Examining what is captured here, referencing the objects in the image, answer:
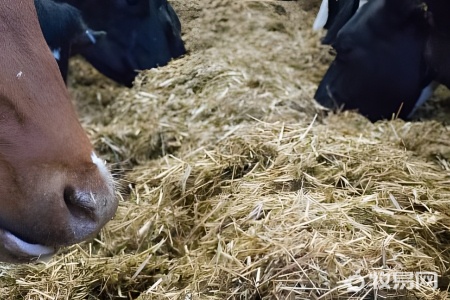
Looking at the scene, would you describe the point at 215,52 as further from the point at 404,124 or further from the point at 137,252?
the point at 137,252

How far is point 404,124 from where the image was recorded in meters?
3.53

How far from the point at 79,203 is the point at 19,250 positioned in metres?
0.25

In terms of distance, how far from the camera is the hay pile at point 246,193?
216cm

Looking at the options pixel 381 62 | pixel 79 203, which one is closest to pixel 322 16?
pixel 381 62

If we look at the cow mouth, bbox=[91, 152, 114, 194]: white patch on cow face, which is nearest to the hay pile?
the cow mouth

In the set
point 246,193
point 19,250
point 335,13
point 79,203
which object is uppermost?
point 335,13

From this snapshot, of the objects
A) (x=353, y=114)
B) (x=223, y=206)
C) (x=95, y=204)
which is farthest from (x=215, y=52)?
(x=95, y=204)

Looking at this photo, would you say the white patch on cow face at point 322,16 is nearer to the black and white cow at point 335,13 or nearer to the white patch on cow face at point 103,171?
the black and white cow at point 335,13

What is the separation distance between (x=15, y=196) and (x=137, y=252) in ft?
2.91

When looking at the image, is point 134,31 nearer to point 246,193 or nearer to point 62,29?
point 62,29

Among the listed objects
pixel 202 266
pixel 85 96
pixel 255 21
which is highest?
pixel 255 21

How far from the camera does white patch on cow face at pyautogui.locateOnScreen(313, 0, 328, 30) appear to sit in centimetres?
282

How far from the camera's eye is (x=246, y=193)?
2674 mm

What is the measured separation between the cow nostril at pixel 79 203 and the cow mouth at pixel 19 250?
160 mm
